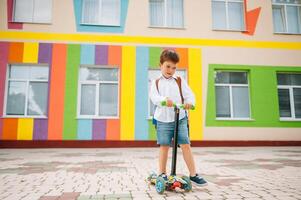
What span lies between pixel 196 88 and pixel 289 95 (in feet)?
→ 13.8

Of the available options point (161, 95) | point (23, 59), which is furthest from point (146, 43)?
point (161, 95)

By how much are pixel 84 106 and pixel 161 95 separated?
7.71 meters

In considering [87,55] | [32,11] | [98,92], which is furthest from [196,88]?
[32,11]

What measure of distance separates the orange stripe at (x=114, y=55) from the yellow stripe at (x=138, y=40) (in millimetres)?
320

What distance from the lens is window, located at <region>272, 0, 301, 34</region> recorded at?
39.9 ft

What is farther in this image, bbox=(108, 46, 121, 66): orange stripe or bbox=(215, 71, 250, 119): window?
bbox=(215, 71, 250, 119): window

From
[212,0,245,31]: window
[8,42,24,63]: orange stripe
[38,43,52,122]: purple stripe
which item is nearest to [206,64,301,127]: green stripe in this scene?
[212,0,245,31]: window

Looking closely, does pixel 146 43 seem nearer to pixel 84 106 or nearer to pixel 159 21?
pixel 159 21

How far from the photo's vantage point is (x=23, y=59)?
10281 mm

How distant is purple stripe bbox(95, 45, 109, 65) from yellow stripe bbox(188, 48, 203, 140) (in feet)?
11.1

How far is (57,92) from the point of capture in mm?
10203

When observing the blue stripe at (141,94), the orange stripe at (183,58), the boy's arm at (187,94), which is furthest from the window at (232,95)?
the boy's arm at (187,94)

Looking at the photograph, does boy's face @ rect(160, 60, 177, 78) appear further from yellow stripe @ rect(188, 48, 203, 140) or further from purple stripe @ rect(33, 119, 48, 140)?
purple stripe @ rect(33, 119, 48, 140)

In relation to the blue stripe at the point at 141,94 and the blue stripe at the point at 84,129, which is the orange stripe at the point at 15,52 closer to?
the blue stripe at the point at 84,129
